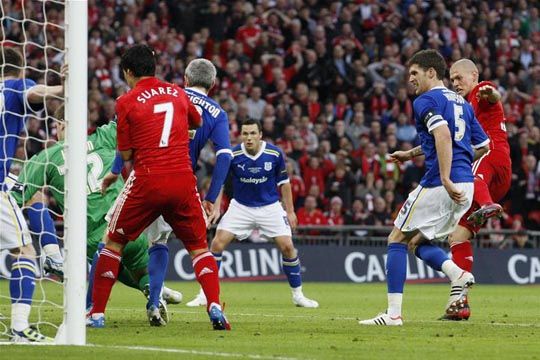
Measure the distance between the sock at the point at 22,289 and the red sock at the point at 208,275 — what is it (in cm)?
143

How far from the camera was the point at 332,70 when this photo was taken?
26203mm

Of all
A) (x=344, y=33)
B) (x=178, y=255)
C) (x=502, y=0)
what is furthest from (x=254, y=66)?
(x=502, y=0)

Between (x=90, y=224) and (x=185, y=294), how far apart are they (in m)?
5.71

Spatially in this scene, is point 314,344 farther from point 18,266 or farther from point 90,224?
point 90,224

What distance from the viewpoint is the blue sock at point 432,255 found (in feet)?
35.9

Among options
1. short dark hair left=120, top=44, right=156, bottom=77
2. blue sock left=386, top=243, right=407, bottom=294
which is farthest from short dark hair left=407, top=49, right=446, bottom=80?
short dark hair left=120, top=44, right=156, bottom=77

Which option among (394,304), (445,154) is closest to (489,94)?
(445,154)

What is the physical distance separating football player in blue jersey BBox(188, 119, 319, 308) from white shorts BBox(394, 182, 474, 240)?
5.19 metres

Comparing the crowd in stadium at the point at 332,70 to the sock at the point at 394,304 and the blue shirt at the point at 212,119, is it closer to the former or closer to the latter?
the blue shirt at the point at 212,119

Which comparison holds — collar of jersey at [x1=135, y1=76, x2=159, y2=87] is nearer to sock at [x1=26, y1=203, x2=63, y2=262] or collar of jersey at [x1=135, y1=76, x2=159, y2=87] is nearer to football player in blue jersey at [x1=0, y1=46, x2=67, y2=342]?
football player in blue jersey at [x1=0, y1=46, x2=67, y2=342]

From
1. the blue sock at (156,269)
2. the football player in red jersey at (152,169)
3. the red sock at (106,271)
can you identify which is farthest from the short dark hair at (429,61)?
the red sock at (106,271)

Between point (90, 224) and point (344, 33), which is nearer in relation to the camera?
point (90, 224)

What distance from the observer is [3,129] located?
9.07 metres

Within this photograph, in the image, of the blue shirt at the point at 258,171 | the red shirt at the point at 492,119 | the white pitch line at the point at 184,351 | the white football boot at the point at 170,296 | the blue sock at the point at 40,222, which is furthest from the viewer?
the blue shirt at the point at 258,171
